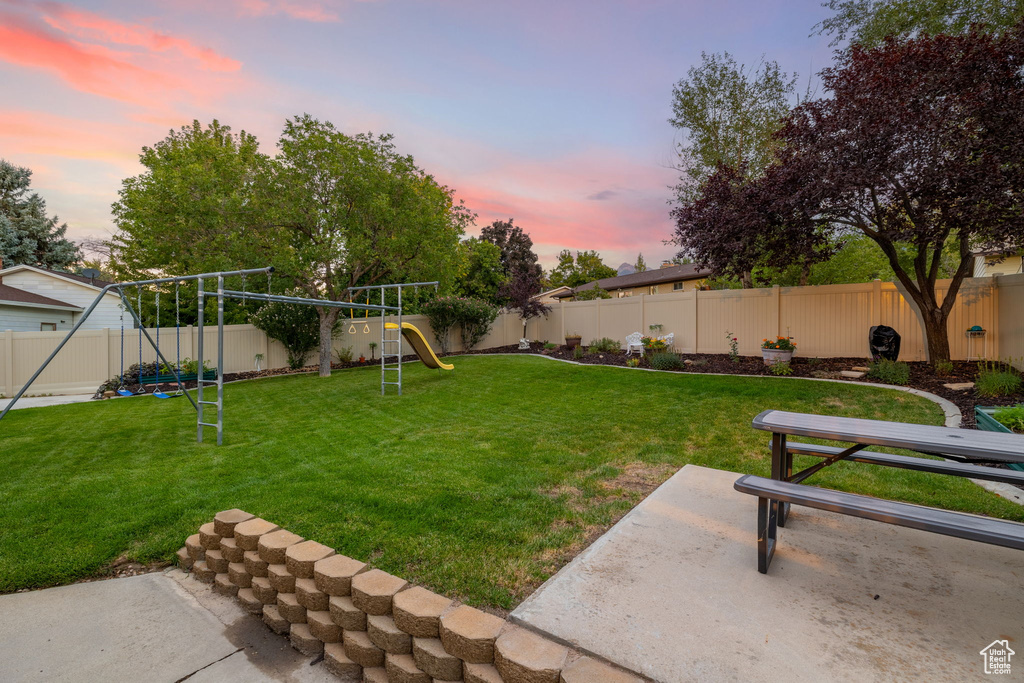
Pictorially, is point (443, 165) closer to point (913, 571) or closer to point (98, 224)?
point (913, 571)

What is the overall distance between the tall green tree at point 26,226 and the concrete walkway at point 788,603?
31852mm

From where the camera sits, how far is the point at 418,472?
4090 mm

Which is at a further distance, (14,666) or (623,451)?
(623,451)

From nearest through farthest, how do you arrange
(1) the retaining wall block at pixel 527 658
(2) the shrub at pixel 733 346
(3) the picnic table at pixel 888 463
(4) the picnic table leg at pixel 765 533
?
(1) the retaining wall block at pixel 527 658 → (3) the picnic table at pixel 888 463 → (4) the picnic table leg at pixel 765 533 → (2) the shrub at pixel 733 346

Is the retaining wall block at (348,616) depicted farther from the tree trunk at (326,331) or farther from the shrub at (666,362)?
the tree trunk at (326,331)

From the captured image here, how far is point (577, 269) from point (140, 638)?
134 ft

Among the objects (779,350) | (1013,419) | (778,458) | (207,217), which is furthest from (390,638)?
(207,217)

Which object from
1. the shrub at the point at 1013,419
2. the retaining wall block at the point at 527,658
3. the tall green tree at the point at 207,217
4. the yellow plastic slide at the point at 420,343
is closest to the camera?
the retaining wall block at the point at 527,658

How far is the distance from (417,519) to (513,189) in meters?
11.4

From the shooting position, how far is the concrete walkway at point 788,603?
166 cm

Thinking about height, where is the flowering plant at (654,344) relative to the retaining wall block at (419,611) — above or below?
above

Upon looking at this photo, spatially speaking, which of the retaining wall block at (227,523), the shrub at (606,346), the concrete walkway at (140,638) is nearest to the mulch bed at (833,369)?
the shrub at (606,346)

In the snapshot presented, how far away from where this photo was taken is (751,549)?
99.5 inches

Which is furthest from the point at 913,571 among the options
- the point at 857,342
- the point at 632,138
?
the point at 632,138
